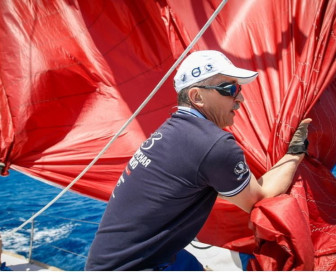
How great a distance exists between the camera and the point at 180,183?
31.7 inches

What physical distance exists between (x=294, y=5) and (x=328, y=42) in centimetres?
25

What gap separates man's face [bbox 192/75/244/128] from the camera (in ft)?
3.04

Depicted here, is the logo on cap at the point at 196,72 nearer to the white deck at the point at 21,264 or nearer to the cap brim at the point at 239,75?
the cap brim at the point at 239,75

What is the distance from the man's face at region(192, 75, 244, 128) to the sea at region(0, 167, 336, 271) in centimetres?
172

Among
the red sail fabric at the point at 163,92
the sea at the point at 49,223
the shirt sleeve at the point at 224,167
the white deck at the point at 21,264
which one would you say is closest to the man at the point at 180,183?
the shirt sleeve at the point at 224,167

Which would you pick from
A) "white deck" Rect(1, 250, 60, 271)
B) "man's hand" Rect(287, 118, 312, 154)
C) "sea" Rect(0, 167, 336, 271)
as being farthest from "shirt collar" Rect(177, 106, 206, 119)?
"white deck" Rect(1, 250, 60, 271)

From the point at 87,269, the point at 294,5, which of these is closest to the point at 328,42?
the point at 294,5

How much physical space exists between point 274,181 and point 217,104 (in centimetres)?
29

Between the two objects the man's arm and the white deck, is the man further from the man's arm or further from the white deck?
the white deck

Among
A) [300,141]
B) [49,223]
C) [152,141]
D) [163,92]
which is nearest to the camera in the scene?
[152,141]

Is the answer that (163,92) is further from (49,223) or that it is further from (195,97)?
(49,223)

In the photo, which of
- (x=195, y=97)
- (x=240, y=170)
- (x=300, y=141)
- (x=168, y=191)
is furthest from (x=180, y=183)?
(x=300, y=141)

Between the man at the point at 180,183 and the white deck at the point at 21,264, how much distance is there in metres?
1.98

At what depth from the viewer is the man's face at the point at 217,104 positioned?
0.93m
